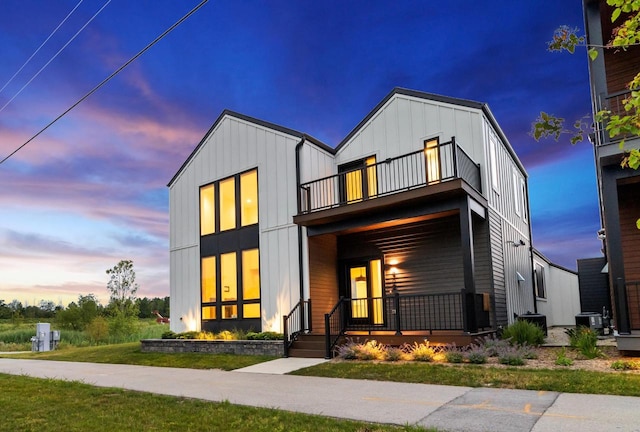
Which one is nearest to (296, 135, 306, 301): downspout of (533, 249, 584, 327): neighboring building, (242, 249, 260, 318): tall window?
(242, 249, 260, 318): tall window

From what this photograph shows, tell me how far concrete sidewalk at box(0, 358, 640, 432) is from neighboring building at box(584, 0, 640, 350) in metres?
3.71

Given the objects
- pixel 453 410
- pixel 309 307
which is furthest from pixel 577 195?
pixel 453 410

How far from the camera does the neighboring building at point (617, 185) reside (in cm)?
938

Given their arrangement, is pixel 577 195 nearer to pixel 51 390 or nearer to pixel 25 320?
pixel 51 390

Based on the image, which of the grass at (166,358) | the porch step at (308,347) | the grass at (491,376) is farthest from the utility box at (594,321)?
the grass at (166,358)

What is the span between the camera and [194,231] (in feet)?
60.2

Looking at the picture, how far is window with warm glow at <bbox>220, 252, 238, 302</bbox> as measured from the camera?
16.7 meters

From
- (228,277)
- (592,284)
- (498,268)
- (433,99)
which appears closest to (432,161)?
(433,99)

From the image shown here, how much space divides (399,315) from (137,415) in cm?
716

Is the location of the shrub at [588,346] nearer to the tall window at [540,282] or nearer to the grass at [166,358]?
the grass at [166,358]

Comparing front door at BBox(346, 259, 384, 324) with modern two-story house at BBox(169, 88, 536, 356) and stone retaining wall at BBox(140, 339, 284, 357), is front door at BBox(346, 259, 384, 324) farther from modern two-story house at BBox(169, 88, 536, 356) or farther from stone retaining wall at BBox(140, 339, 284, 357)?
stone retaining wall at BBox(140, 339, 284, 357)

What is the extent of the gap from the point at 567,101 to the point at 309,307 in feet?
52.8

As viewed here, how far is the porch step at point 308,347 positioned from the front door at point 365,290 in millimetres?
2124

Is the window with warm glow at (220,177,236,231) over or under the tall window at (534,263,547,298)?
over
